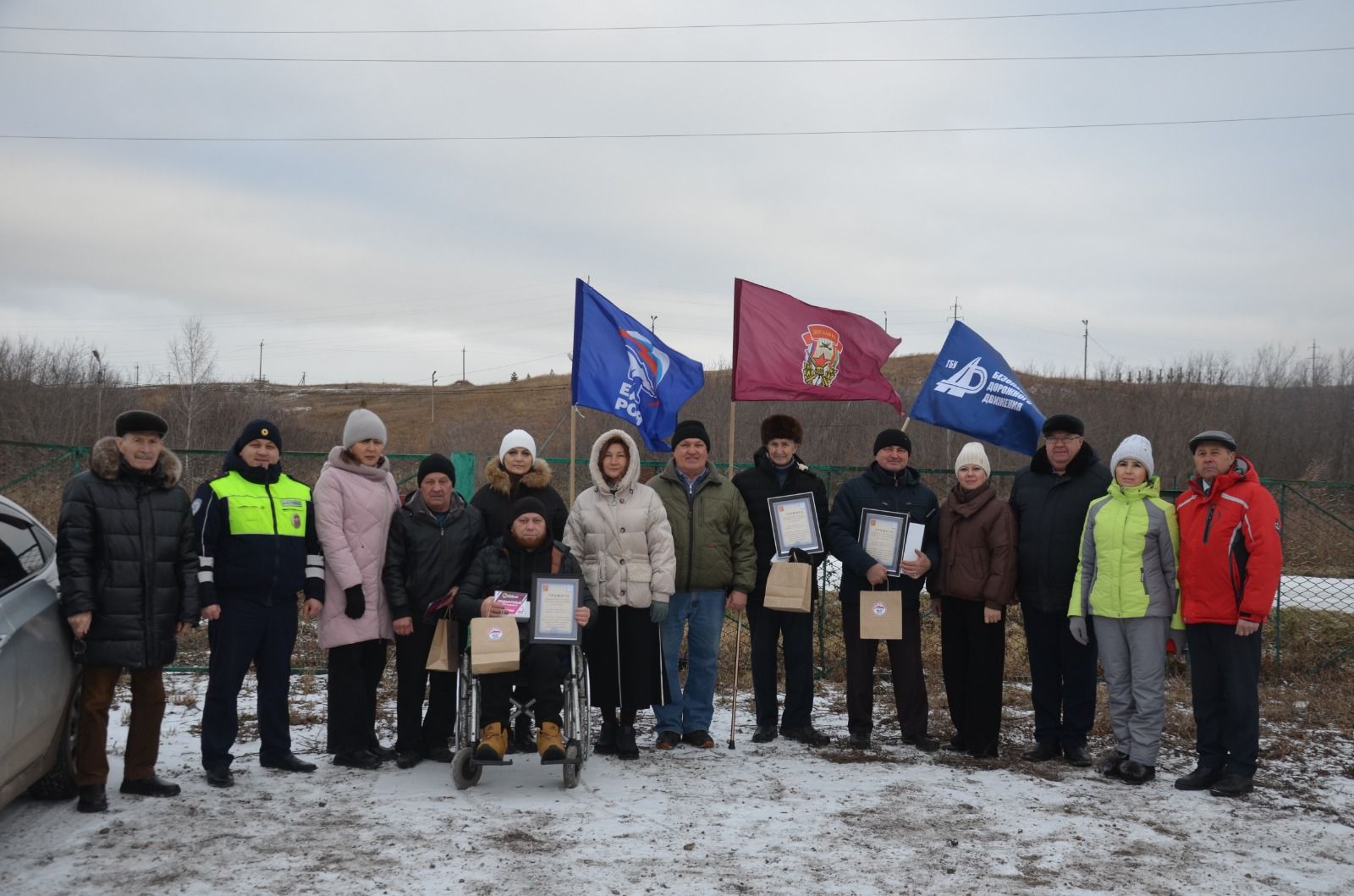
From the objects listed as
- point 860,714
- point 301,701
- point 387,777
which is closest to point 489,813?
point 387,777

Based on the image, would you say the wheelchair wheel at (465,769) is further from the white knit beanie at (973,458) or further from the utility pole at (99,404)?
the utility pole at (99,404)

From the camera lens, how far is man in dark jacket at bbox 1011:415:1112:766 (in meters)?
6.12

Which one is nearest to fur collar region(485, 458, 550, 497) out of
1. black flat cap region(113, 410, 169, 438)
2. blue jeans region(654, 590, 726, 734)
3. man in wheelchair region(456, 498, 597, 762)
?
man in wheelchair region(456, 498, 597, 762)

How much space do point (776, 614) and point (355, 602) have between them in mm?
2578

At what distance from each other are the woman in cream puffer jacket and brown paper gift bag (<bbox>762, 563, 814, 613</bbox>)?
671 mm

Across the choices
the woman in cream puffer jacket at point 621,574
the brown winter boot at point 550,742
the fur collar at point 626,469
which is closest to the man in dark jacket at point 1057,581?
the woman in cream puffer jacket at point 621,574

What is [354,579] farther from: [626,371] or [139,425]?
[626,371]

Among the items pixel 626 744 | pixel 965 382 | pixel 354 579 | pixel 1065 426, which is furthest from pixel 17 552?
pixel 965 382

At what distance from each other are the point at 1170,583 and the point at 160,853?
512 centimetres

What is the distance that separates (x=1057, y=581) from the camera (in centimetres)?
611

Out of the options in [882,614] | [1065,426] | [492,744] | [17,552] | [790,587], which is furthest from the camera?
[790,587]

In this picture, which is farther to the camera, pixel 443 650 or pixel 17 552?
pixel 443 650

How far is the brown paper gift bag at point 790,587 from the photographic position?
251 inches

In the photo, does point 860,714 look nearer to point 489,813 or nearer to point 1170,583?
point 1170,583
